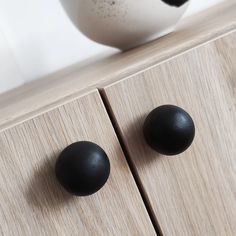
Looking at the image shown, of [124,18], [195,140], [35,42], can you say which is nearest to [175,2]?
[124,18]

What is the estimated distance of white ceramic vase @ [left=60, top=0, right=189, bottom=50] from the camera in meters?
0.50

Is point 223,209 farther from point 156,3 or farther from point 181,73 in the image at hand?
point 156,3

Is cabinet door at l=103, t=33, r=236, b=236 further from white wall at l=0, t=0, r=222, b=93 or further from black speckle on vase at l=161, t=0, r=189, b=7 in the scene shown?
white wall at l=0, t=0, r=222, b=93

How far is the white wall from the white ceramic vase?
0.97 ft

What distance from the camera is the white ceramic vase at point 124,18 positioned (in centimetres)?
50

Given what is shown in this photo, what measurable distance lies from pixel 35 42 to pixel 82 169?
0.56m

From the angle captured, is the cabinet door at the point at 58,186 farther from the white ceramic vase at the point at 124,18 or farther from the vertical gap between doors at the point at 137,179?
the white ceramic vase at the point at 124,18

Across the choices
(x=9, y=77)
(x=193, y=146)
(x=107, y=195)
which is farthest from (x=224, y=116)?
(x=9, y=77)

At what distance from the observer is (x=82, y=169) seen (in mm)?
337

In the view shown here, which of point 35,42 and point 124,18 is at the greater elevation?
point 124,18

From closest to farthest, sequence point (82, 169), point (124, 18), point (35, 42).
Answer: point (82, 169)
point (124, 18)
point (35, 42)

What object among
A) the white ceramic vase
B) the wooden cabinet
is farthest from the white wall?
the wooden cabinet

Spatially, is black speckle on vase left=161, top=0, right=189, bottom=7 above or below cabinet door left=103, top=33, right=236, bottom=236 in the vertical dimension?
above

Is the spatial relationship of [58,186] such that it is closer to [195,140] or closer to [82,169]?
[82,169]
